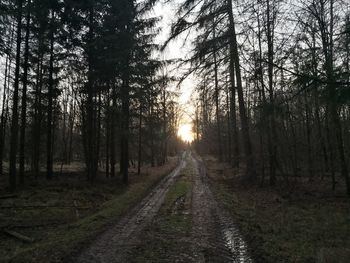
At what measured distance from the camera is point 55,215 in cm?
1177

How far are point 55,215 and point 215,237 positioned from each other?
21.6 ft

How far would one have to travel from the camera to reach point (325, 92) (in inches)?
233

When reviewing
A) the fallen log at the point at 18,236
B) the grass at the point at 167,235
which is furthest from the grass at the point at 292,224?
the fallen log at the point at 18,236

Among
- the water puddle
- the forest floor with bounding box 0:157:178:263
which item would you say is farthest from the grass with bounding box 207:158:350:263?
the forest floor with bounding box 0:157:178:263

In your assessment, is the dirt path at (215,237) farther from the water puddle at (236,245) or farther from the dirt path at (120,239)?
the dirt path at (120,239)

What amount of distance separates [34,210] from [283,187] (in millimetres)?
12012

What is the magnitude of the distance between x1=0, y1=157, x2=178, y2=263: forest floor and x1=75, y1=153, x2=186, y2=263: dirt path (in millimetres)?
368

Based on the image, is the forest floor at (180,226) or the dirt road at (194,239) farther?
the forest floor at (180,226)

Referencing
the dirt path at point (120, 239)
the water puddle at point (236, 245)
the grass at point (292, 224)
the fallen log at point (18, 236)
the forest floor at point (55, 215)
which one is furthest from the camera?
the fallen log at point (18, 236)

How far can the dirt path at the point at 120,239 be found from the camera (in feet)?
22.5

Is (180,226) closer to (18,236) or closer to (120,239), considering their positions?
(120,239)

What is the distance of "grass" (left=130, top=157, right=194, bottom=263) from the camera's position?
695 cm

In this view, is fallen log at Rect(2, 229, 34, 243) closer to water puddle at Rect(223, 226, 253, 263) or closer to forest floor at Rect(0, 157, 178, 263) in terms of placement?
forest floor at Rect(0, 157, 178, 263)

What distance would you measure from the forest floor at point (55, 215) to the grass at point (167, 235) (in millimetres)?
1508
